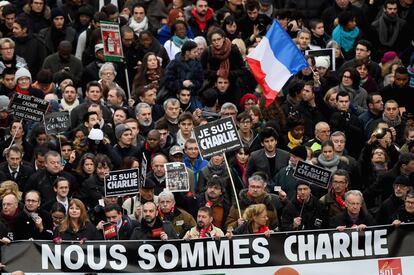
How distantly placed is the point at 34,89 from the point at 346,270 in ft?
23.4

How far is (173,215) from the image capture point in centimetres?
2494

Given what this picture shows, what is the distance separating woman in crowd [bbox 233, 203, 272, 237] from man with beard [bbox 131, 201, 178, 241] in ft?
2.90

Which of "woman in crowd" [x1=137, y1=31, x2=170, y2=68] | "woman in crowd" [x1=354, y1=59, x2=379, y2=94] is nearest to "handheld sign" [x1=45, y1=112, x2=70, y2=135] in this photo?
"woman in crowd" [x1=137, y1=31, x2=170, y2=68]

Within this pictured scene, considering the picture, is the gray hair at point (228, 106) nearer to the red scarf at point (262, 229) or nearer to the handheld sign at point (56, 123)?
the handheld sign at point (56, 123)

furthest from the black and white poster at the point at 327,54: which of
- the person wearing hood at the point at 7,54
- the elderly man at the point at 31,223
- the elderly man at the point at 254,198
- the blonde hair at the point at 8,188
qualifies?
the elderly man at the point at 31,223

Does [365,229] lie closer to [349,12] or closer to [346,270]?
[346,270]

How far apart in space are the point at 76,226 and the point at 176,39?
23.5 feet

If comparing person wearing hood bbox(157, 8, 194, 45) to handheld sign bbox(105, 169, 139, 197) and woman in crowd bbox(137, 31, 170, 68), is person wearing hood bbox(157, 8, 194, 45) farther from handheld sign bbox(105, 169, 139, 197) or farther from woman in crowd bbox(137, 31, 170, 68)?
handheld sign bbox(105, 169, 139, 197)

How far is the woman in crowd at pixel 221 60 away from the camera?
96.8 feet

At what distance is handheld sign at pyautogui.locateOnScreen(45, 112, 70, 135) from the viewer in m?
26.7

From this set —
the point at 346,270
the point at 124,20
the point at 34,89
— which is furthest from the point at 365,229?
the point at 124,20

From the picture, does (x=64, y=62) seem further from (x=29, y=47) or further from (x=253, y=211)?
(x=253, y=211)

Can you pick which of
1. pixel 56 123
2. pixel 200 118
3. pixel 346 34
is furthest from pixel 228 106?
pixel 346 34

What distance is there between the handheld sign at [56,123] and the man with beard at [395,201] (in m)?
4.48
